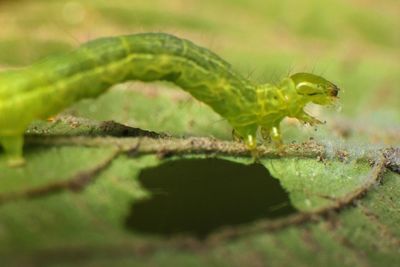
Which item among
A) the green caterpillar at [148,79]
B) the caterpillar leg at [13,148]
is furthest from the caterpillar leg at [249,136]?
the caterpillar leg at [13,148]

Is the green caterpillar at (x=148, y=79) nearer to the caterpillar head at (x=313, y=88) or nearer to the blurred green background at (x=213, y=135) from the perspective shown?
the caterpillar head at (x=313, y=88)

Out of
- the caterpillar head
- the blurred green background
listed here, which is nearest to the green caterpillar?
the caterpillar head

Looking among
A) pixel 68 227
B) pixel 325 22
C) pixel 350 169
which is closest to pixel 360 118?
pixel 325 22

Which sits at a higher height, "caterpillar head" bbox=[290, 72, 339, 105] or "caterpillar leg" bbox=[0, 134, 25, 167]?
"caterpillar head" bbox=[290, 72, 339, 105]

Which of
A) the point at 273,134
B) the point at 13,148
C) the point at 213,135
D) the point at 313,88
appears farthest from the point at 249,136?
the point at 13,148

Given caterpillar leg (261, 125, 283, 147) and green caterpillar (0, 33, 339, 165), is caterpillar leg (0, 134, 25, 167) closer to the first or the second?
green caterpillar (0, 33, 339, 165)

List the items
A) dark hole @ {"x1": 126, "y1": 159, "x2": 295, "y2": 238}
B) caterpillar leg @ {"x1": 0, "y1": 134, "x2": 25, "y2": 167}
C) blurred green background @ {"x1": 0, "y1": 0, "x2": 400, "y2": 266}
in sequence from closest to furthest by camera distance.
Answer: blurred green background @ {"x1": 0, "y1": 0, "x2": 400, "y2": 266}, dark hole @ {"x1": 126, "y1": 159, "x2": 295, "y2": 238}, caterpillar leg @ {"x1": 0, "y1": 134, "x2": 25, "y2": 167}
